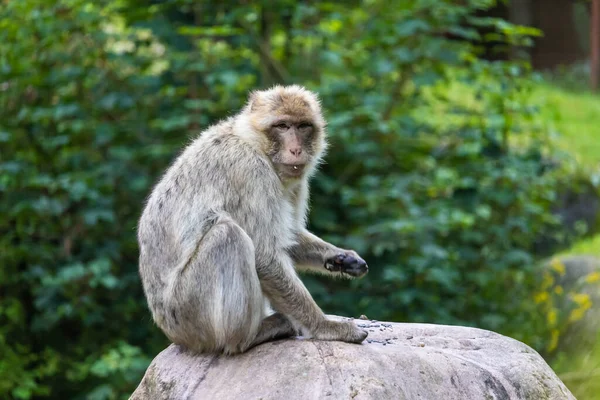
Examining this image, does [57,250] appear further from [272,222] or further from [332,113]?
[272,222]

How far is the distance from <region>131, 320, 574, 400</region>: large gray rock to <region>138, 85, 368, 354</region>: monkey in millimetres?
134

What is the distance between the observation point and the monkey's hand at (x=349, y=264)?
5.10m

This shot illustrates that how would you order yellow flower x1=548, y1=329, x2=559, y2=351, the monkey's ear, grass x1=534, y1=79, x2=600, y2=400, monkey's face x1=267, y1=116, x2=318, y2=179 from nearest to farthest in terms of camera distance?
1. monkey's face x1=267, y1=116, x2=318, y2=179
2. the monkey's ear
3. grass x1=534, y1=79, x2=600, y2=400
4. yellow flower x1=548, y1=329, x2=559, y2=351

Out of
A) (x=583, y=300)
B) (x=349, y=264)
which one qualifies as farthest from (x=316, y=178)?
(x=349, y=264)

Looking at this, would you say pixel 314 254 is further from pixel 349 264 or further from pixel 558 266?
pixel 558 266

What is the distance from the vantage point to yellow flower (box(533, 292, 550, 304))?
908cm

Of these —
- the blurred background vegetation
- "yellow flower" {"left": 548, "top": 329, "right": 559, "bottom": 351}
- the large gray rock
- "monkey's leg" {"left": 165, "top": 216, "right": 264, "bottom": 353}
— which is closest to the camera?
the large gray rock

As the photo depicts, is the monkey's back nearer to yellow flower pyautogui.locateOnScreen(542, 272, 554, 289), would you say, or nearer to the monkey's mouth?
the monkey's mouth

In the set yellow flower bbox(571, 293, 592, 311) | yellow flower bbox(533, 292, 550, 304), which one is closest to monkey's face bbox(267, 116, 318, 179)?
yellow flower bbox(571, 293, 592, 311)

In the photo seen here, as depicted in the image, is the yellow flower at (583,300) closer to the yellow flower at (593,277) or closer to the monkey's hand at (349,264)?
the yellow flower at (593,277)

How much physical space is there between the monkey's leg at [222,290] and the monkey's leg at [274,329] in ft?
0.17

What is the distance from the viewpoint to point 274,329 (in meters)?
4.82

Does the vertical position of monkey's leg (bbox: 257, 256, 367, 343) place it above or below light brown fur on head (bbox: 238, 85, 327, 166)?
below

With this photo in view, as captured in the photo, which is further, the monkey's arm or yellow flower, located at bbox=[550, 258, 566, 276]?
yellow flower, located at bbox=[550, 258, 566, 276]
